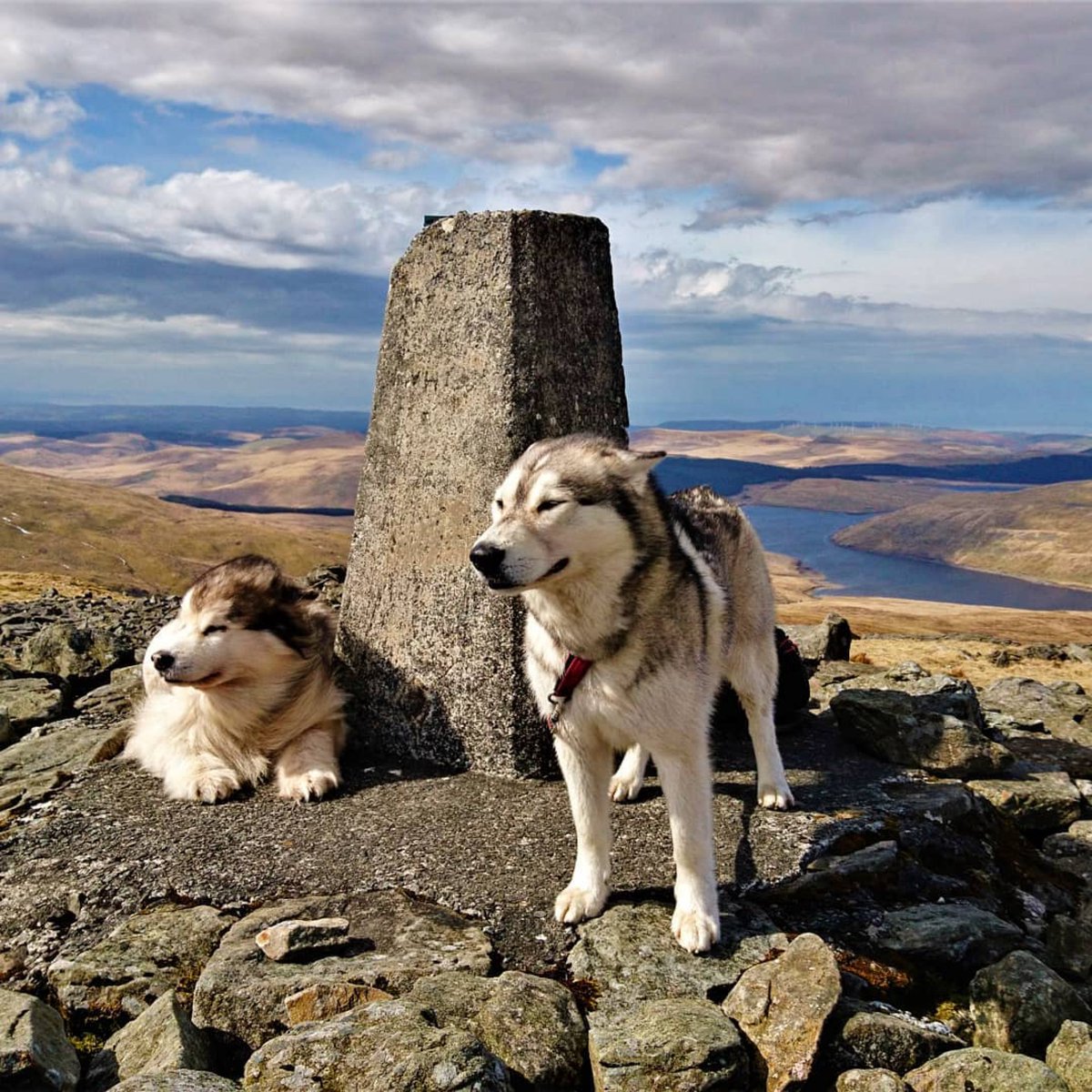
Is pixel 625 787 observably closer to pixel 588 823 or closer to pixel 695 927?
pixel 588 823

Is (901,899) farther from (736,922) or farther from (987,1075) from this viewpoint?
(987,1075)

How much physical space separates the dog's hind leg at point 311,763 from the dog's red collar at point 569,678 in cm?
304

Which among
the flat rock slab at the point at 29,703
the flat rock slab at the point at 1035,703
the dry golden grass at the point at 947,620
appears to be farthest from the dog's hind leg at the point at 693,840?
the dry golden grass at the point at 947,620

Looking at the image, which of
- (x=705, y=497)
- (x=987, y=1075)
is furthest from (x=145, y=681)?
(x=987, y=1075)

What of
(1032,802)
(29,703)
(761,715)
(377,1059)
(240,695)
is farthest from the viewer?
(29,703)

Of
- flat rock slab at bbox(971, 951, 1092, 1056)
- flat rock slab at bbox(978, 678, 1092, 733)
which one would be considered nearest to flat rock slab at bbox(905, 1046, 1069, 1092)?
flat rock slab at bbox(971, 951, 1092, 1056)

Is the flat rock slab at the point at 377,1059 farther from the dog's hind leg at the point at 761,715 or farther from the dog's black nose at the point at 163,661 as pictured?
the dog's hind leg at the point at 761,715

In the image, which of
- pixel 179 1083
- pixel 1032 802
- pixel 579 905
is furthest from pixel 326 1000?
pixel 1032 802

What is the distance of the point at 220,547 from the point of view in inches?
5359

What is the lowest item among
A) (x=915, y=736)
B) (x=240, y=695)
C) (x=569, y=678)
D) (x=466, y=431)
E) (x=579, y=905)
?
(x=579, y=905)

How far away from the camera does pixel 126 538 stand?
133250mm

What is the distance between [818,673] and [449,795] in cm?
908

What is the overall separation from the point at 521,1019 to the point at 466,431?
5031 mm

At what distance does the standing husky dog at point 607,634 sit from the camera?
227 inches
